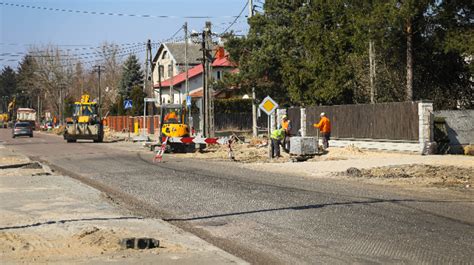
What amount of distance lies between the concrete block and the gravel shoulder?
13.1 m

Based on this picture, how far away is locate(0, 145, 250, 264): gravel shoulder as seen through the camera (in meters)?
7.47

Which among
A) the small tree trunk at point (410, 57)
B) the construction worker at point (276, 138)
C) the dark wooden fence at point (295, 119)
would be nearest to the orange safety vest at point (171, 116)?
the dark wooden fence at point (295, 119)

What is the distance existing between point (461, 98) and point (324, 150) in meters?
9.67

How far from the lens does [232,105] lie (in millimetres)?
64250

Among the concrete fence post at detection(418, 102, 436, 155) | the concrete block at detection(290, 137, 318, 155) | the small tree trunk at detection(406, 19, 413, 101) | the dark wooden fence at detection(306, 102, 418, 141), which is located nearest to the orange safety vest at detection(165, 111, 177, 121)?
the dark wooden fence at detection(306, 102, 418, 141)

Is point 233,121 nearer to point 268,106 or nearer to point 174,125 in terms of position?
point 174,125

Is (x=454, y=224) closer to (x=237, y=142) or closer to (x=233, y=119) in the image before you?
(x=237, y=142)

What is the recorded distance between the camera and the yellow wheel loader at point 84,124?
46.6 metres

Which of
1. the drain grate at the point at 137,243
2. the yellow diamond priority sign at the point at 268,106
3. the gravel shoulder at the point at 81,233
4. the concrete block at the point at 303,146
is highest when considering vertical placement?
the yellow diamond priority sign at the point at 268,106

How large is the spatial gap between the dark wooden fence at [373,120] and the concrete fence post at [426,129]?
0.43 meters

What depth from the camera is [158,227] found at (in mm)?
9922

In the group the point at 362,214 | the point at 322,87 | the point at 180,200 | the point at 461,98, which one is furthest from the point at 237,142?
the point at 362,214

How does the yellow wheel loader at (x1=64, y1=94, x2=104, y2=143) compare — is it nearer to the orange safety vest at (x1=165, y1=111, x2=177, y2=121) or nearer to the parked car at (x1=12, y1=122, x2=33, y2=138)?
the orange safety vest at (x1=165, y1=111, x2=177, y2=121)

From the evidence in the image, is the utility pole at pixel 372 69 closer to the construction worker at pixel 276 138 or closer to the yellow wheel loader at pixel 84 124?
the construction worker at pixel 276 138
